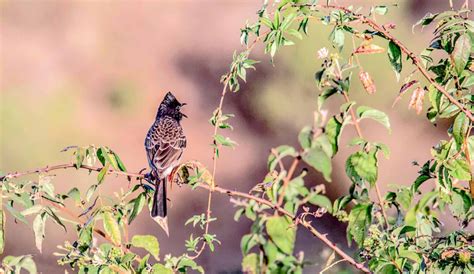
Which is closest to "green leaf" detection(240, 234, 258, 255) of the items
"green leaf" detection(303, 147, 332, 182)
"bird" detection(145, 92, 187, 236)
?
"green leaf" detection(303, 147, 332, 182)

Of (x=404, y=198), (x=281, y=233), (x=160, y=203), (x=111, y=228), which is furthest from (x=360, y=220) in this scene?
(x=160, y=203)

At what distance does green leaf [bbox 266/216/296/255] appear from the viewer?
3.34 ft

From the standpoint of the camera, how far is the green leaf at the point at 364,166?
1240 mm

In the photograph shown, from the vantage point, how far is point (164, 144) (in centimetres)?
315

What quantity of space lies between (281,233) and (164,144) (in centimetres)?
216

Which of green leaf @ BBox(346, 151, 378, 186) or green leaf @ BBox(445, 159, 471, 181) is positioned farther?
green leaf @ BBox(445, 159, 471, 181)

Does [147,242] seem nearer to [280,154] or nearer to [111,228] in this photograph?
[111,228]

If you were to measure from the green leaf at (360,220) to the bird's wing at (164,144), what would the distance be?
62.5 inches

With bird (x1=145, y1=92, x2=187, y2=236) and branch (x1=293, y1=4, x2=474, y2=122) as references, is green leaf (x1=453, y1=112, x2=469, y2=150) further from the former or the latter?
bird (x1=145, y1=92, x2=187, y2=236)

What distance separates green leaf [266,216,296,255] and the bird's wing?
5.96ft

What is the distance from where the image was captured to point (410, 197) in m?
1.41

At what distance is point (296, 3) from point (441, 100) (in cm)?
38

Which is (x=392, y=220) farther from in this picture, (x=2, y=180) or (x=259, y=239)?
(x=2, y=180)

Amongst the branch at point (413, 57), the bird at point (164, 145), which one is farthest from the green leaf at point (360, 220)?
the bird at point (164, 145)
